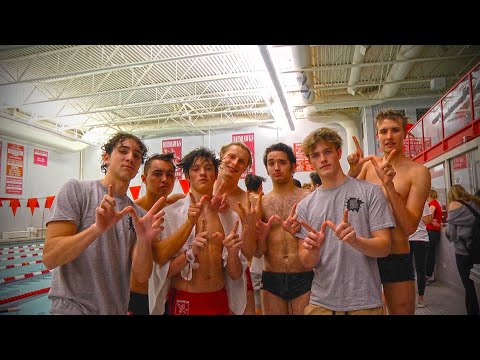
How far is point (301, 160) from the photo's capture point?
9.25 ft

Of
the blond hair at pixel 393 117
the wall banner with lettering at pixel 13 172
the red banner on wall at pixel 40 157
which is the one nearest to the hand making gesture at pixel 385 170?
the blond hair at pixel 393 117

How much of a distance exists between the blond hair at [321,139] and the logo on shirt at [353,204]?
433 mm

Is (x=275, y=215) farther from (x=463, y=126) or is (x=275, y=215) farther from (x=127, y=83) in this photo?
(x=127, y=83)

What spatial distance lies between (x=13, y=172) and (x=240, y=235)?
2.76 m

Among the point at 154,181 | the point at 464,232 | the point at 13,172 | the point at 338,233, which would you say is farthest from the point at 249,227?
the point at 13,172

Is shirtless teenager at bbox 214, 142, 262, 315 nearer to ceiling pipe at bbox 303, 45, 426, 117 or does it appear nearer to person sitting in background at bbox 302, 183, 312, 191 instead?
person sitting in background at bbox 302, 183, 312, 191

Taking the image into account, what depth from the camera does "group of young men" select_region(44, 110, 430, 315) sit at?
2.42 meters

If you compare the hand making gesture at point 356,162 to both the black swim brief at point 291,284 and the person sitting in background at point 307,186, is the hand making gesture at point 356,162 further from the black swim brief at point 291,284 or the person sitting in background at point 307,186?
the black swim brief at point 291,284

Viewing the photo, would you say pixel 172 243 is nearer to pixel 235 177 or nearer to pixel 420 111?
pixel 235 177

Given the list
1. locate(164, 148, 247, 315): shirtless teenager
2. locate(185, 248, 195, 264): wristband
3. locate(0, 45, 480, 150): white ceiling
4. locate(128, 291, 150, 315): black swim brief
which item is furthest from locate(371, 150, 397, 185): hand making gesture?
locate(128, 291, 150, 315): black swim brief

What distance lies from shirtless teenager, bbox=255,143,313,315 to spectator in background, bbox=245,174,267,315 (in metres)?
0.08

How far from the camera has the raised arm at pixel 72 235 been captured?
2.21 meters

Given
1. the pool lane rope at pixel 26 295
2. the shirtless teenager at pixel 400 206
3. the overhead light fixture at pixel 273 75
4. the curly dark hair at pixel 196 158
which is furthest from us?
the pool lane rope at pixel 26 295
